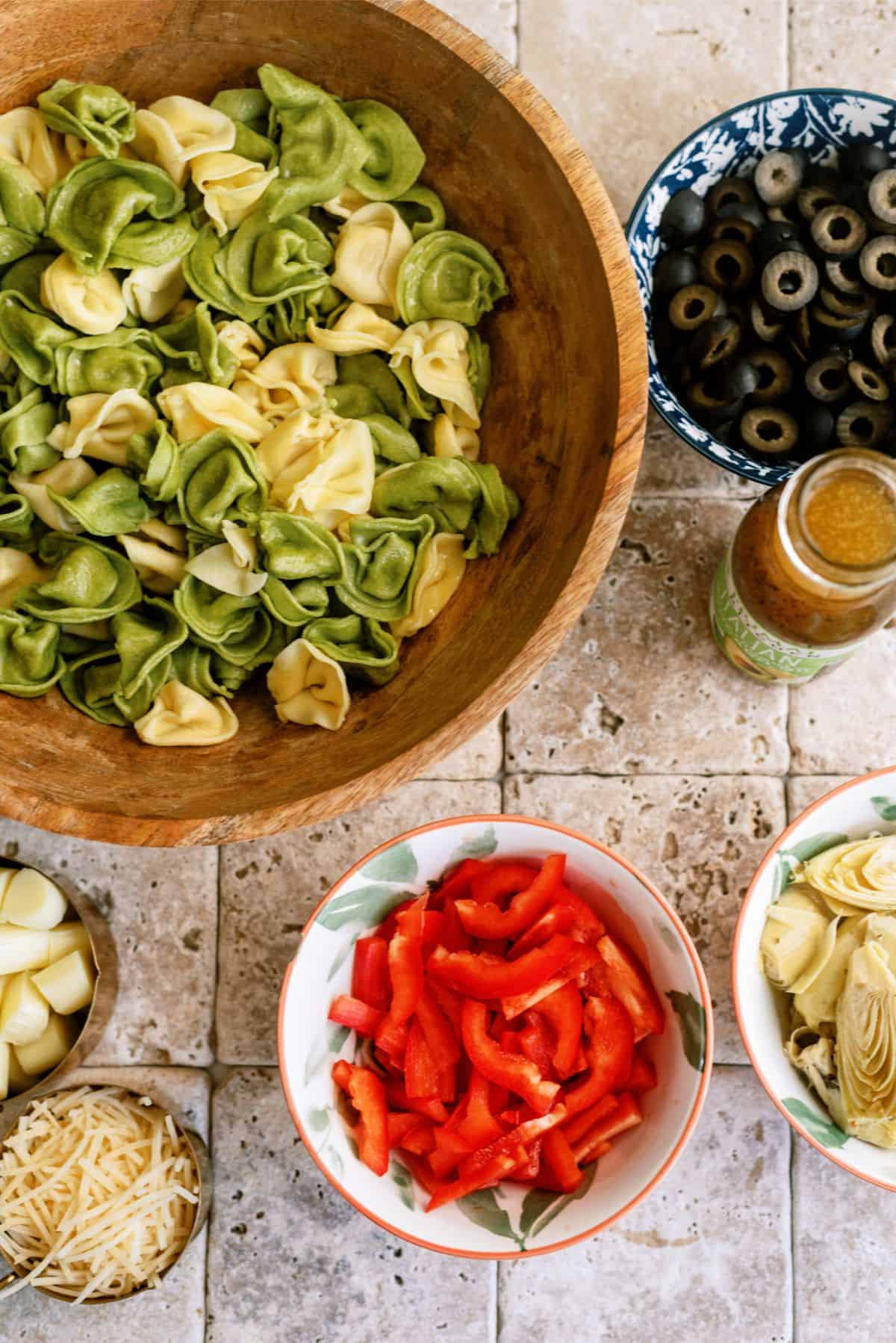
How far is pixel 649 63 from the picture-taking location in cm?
129

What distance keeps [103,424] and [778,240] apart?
2.16 feet

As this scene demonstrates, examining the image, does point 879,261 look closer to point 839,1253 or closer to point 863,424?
point 863,424

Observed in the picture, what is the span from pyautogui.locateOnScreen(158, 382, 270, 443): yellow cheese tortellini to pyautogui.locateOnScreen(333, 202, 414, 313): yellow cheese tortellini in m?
0.16

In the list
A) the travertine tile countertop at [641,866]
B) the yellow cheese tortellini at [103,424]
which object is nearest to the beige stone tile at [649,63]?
the travertine tile countertop at [641,866]

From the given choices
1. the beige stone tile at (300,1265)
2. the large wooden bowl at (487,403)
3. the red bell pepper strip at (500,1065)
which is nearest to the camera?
the large wooden bowl at (487,403)

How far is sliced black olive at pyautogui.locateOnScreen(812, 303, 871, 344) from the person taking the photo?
114cm

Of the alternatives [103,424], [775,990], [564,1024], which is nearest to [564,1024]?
[564,1024]

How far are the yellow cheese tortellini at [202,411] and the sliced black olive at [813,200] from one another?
57cm

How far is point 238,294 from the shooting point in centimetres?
109

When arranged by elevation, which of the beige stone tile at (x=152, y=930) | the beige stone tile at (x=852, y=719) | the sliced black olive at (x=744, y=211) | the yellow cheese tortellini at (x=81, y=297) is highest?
the sliced black olive at (x=744, y=211)

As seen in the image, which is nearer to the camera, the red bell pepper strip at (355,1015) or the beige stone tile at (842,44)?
the red bell pepper strip at (355,1015)

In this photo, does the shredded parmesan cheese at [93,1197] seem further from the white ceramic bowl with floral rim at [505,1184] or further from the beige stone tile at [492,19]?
the beige stone tile at [492,19]

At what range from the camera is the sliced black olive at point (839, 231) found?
3.74 feet

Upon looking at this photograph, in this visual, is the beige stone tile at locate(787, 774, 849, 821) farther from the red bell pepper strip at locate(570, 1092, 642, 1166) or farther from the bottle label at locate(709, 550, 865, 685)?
the red bell pepper strip at locate(570, 1092, 642, 1166)
